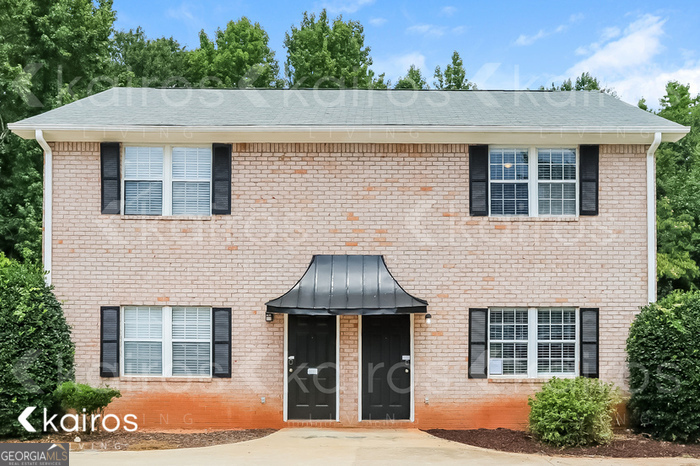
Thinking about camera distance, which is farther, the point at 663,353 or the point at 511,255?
the point at 511,255

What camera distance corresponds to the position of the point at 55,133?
11.1 metres

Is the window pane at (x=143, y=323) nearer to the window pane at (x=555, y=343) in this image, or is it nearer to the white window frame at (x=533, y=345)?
the white window frame at (x=533, y=345)

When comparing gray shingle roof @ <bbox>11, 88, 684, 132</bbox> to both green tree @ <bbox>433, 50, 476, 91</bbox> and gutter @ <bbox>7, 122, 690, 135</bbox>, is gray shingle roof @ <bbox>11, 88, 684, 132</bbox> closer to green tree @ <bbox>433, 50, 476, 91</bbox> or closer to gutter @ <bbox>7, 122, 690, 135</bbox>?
gutter @ <bbox>7, 122, 690, 135</bbox>

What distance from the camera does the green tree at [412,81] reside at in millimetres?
31638

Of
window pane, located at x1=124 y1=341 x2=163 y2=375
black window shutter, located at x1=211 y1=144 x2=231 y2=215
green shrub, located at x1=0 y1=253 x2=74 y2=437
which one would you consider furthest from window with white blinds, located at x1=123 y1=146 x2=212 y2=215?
window pane, located at x1=124 y1=341 x2=163 y2=375

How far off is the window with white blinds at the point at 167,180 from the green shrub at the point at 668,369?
8034mm

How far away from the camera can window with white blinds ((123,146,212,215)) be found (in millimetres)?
11344

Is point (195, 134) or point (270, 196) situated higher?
point (195, 134)

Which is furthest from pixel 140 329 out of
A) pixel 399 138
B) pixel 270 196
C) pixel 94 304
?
pixel 399 138

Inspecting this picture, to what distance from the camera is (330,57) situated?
30953 mm

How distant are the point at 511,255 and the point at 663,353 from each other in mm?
2959

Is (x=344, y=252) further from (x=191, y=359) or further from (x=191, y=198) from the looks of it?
(x=191, y=359)

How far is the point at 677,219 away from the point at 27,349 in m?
25.3

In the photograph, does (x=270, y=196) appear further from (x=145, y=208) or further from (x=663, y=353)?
(x=663, y=353)
